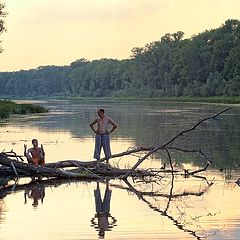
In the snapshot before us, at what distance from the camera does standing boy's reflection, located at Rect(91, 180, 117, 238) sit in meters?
11.2

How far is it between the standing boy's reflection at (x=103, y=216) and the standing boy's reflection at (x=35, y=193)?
118 centimetres

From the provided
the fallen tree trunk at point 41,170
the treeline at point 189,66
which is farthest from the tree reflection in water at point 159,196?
the treeline at point 189,66

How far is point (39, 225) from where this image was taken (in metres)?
11.5

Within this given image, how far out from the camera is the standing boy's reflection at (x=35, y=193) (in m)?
14.2

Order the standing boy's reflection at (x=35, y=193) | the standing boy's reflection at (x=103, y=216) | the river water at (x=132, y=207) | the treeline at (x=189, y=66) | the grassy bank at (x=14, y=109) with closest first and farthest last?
the river water at (x=132, y=207) < the standing boy's reflection at (x=103, y=216) < the standing boy's reflection at (x=35, y=193) < the grassy bank at (x=14, y=109) < the treeline at (x=189, y=66)

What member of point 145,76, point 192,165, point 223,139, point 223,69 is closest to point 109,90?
point 145,76

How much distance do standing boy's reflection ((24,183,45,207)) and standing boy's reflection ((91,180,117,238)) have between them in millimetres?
1180

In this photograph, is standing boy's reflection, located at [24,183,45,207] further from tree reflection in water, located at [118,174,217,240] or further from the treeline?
the treeline

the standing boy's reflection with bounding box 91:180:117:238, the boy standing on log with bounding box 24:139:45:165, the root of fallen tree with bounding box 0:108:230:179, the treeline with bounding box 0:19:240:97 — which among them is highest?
the treeline with bounding box 0:19:240:97

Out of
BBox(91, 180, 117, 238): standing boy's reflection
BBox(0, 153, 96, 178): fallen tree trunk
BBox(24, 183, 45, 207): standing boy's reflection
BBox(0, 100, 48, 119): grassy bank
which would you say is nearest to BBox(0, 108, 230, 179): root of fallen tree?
BBox(0, 153, 96, 178): fallen tree trunk

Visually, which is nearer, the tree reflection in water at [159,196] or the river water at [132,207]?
the river water at [132,207]

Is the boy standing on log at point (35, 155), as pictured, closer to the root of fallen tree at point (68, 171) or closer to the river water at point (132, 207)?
the root of fallen tree at point (68, 171)

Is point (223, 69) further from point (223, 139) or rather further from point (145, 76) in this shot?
point (223, 139)

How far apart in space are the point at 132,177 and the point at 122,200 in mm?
3553
